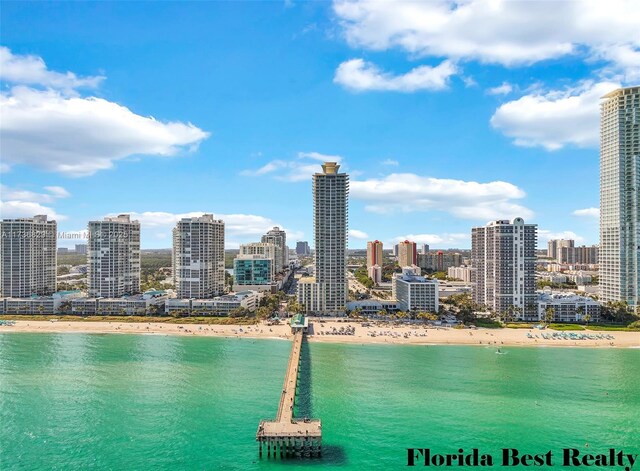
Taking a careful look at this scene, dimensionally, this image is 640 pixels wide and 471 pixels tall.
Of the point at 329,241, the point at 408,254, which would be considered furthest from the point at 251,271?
the point at 408,254

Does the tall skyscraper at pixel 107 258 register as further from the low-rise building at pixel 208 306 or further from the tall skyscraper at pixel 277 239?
the tall skyscraper at pixel 277 239

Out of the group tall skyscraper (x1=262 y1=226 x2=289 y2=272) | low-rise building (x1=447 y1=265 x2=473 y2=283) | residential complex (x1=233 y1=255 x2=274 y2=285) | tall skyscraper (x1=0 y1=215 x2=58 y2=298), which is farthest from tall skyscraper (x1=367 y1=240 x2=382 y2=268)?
tall skyscraper (x1=0 y1=215 x2=58 y2=298)

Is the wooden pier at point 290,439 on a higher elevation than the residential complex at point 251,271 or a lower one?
lower

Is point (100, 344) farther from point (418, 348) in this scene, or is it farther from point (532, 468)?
point (532, 468)

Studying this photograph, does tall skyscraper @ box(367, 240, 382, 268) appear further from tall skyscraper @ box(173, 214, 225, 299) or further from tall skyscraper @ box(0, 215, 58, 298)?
tall skyscraper @ box(0, 215, 58, 298)

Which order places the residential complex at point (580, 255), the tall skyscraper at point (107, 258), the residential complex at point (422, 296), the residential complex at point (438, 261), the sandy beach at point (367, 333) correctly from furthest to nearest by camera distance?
1. the residential complex at point (438, 261)
2. the residential complex at point (580, 255)
3. the tall skyscraper at point (107, 258)
4. the residential complex at point (422, 296)
5. the sandy beach at point (367, 333)

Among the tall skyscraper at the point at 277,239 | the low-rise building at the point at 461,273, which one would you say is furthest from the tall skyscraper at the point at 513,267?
the tall skyscraper at the point at 277,239

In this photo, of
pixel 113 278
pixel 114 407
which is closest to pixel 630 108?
pixel 114 407
